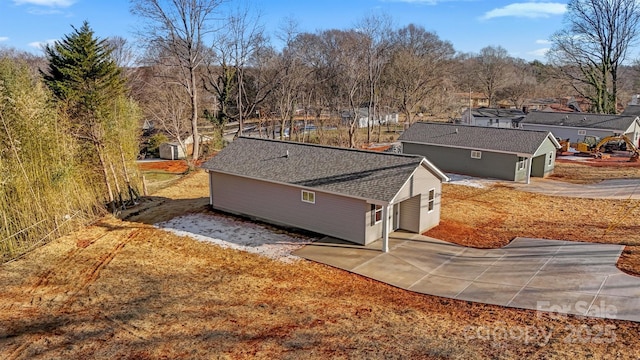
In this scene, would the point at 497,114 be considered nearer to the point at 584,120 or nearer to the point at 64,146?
the point at 584,120

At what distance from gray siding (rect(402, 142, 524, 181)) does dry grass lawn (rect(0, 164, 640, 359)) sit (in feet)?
30.6

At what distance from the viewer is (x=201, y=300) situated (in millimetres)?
10656

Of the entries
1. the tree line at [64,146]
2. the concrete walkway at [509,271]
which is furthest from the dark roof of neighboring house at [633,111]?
the tree line at [64,146]

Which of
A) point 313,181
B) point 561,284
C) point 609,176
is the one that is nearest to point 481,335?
point 561,284

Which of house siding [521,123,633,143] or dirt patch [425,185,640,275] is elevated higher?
house siding [521,123,633,143]

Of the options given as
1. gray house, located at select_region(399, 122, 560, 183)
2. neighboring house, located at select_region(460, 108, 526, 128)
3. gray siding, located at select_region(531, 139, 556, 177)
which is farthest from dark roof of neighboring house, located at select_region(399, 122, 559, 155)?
neighboring house, located at select_region(460, 108, 526, 128)

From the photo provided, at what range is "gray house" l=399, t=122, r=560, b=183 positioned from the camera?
974 inches

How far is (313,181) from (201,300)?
244 inches

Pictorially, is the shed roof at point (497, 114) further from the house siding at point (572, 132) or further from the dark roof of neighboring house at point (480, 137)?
the dark roof of neighboring house at point (480, 137)

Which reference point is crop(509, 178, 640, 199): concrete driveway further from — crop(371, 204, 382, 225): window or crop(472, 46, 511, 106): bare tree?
crop(472, 46, 511, 106): bare tree

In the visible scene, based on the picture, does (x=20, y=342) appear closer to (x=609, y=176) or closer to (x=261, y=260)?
(x=261, y=260)

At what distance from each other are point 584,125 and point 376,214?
104ft

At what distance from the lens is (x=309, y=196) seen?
15.5m

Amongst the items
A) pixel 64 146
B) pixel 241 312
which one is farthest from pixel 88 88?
pixel 241 312
